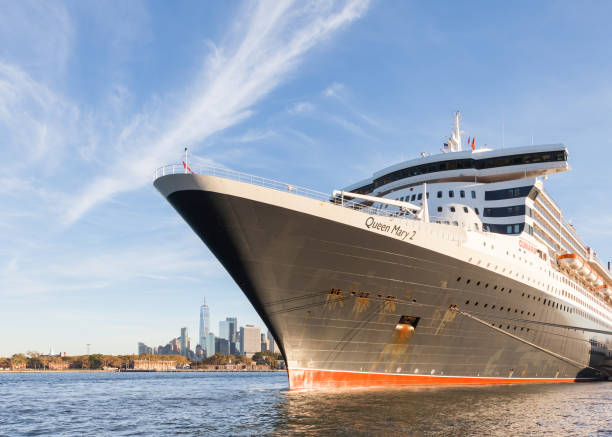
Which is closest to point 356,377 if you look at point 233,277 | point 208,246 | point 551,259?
point 233,277

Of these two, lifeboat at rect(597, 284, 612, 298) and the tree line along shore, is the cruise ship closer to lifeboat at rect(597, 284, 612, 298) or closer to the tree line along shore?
lifeboat at rect(597, 284, 612, 298)

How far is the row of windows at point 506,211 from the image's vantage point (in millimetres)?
28484

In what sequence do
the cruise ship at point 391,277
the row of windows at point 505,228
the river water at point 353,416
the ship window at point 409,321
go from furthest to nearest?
the row of windows at point 505,228
the ship window at point 409,321
the cruise ship at point 391,277
the river water at point 353,416

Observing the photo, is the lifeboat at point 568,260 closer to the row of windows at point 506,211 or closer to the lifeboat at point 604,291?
the row of windows at point 506,211

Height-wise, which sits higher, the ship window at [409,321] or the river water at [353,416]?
the ship window at [409,321]

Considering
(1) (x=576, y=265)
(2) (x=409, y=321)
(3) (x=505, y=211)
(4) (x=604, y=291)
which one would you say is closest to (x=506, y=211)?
(3) (x=505, y=211)

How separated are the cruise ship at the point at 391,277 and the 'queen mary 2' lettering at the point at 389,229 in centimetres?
4

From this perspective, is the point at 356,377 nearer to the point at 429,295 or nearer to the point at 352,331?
the point at 352,331

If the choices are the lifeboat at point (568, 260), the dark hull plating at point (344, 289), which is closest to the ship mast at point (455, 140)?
the lifeboat at point (568, 260)

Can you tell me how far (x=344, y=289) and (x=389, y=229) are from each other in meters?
2.87

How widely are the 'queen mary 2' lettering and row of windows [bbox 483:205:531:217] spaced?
10578 millimetres

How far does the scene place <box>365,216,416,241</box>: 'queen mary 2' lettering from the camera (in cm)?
1939

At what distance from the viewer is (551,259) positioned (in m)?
31.9

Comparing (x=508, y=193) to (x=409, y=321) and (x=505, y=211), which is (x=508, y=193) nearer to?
(x=505, y=211)
